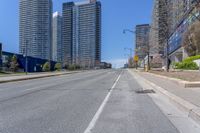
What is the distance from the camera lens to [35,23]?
373ft

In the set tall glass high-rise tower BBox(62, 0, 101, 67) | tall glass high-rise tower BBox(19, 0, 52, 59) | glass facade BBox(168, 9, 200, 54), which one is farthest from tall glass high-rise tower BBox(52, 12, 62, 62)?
glass facade BBox(168, 9, 200, 54)

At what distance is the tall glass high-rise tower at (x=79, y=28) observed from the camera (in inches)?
6959

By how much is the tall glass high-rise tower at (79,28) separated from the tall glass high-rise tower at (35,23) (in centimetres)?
5286

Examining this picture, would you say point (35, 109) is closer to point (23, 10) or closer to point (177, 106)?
point (177, 106)

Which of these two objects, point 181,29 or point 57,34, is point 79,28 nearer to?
point 57,34

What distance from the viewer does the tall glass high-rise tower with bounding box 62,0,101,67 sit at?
177 meters

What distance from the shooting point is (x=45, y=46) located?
124 meters

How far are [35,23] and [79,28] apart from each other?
221 feet

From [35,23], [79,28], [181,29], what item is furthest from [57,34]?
[181,29]

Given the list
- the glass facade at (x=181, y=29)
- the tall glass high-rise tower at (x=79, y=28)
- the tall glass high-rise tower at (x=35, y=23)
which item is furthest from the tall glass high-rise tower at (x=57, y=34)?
the glass facade at (x=181, y=29)

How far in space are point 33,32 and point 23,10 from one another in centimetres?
1062

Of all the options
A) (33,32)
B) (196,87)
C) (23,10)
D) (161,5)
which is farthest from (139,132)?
(23,10)

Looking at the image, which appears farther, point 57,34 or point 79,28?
point 79,28

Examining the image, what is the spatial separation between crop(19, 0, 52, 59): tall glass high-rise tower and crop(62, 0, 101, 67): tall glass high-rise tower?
2081 inches
